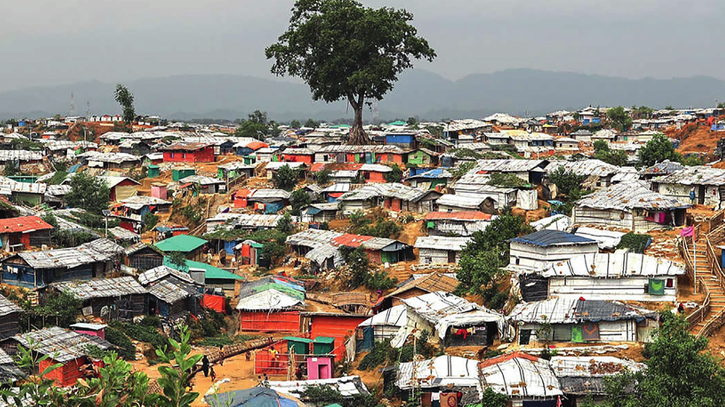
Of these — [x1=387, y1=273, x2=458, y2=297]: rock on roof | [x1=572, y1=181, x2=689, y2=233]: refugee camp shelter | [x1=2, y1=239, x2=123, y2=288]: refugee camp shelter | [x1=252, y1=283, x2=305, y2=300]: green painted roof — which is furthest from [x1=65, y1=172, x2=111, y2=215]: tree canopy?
[x1=572, y1=181, x2=689, y2=233]: refugee camp shelter

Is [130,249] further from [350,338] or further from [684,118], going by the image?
[684,118]

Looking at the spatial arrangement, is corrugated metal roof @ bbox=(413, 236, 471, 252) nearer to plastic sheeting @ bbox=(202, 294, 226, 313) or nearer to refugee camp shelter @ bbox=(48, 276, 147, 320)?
plastic sheeting @ bbox=(202, 294, 226, 313)

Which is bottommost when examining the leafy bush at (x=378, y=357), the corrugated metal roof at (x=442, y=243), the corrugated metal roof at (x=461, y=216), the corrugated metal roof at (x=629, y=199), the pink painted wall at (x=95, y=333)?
the leafy bush at (x=378, y=357)

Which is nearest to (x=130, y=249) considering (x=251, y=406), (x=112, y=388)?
(x=251, y=406)

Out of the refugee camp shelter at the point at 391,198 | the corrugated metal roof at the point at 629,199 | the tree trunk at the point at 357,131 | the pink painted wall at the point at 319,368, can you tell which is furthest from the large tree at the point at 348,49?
the pink painted wall at the point at 319,368

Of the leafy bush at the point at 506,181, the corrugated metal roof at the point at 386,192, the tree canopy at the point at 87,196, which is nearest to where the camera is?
the leafy bush at the point at 506,181

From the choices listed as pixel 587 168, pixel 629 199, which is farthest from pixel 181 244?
pixel 587 168

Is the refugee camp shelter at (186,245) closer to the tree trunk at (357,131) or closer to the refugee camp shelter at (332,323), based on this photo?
the refugee camp shelter at (332,323)
